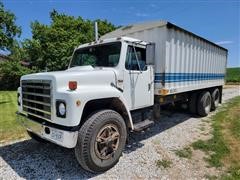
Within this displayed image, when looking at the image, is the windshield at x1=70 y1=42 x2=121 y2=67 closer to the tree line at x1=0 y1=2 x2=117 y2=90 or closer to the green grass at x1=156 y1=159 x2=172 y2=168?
the green grass at x1=156 y1=159 x2=172 y2=168

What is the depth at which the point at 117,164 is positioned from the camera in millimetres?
4199

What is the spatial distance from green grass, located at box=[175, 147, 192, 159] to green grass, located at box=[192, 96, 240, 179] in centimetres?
29

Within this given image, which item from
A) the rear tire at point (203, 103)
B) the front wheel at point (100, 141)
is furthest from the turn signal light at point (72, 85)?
the rear tire at point (203, 103)

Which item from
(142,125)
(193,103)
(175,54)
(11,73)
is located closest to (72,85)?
(142,125)

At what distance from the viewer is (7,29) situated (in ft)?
40.8

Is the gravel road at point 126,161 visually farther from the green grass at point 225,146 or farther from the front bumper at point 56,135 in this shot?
the front bumper at point 56,135

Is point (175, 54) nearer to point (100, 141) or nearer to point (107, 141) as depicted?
point (107, 141)

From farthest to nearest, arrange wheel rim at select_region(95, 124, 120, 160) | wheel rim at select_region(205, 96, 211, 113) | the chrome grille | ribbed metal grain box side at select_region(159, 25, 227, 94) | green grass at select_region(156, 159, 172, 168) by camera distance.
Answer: wheel rim at select_region(205, 96, 211, 113) → ribbed metal grain box side at select_region(159, 25, 227, 94) → green grass at select_region(156, 159, 172, 168) → wheel rim at select_region(95, 124, 120, 160) → the chrome grille

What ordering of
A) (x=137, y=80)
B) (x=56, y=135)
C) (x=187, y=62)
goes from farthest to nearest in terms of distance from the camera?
1. (x=187, y=62)
2. (x=137, y=80)
3. (x=56, y=135)

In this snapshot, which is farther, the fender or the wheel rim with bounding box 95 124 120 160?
the wheel rim with bounding box 95 124 120 160

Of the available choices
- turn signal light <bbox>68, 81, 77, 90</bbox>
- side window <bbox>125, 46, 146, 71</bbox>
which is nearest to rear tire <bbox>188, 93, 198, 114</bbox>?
side window <bbox>125, 46, 146, 71</bbox>

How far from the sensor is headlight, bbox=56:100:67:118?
3.35 m

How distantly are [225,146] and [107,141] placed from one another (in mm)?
3096

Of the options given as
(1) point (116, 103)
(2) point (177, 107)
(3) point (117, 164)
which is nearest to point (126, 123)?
(1) point (116, 103)
